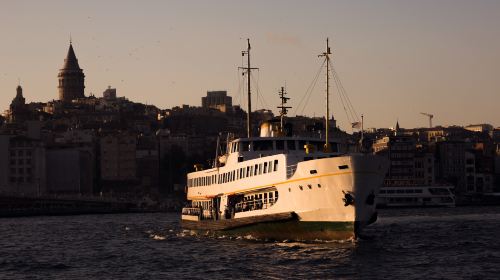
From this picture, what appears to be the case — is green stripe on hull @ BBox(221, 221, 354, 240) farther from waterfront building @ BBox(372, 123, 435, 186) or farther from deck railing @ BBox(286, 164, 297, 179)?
→ waterfront building @ BBox(372, 123, 435, 186)

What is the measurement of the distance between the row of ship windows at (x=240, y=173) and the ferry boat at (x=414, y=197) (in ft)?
303

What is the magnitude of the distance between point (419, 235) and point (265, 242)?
45.9 feet

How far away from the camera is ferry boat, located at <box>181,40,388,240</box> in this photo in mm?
50250

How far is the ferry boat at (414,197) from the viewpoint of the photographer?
159m

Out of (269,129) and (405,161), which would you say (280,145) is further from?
(405,161)

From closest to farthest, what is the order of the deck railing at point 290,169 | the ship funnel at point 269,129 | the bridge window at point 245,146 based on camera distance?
the deck railing at point 290,169 → the bridge window at point 245,146 → the ship funnel at point 269,129

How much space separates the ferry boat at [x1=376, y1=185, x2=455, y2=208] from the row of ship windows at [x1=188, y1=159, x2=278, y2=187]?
303 feet

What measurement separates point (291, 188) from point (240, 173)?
6.59 meters

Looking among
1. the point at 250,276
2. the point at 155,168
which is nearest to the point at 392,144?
the point at 155,168

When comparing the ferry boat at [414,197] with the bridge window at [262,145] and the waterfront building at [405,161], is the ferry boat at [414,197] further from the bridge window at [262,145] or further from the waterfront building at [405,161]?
the bridge window at [262,145]

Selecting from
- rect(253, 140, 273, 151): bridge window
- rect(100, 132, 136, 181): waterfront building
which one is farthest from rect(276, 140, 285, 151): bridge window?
rect(100, 132, 136, 181): waterfront building

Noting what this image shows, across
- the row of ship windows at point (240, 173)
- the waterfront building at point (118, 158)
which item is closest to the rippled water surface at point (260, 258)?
the row of ship windows at point (240, 173)

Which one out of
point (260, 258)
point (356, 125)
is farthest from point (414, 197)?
point (260, 258)

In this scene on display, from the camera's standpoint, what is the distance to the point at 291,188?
52.7 m
